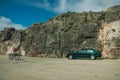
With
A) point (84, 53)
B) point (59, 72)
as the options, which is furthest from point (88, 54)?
point (59, 72)

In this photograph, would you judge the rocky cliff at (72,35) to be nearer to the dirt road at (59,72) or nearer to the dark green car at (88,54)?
the dark green car at (88,54)

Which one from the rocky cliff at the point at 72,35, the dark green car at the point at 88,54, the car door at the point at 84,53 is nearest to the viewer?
the dark green car at the point at 88,54

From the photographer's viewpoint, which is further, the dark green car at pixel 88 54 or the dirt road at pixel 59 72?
the dark green car at pixel 88 54

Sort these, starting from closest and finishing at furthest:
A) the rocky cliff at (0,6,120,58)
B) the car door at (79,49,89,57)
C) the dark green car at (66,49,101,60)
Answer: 1. the dark green car at (66,49,101,60)
2. the car door at (79,49,89,57)
3. the rocky cliff at (0,6,120,58)

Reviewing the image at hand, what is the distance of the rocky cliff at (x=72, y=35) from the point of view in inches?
1531

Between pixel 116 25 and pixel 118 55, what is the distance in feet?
17.1

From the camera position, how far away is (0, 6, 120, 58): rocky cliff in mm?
38884

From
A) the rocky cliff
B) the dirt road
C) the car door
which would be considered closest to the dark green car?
the car door

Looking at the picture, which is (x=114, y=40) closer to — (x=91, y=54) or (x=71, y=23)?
(x=91, y=54)

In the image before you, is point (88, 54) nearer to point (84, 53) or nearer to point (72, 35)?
point (84, 53)

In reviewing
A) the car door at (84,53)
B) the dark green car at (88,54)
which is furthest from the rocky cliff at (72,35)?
the car door at (84,53)

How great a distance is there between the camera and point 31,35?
48.7 meters

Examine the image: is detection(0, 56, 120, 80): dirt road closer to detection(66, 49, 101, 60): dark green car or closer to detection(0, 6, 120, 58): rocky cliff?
detection(66, 49, 101, 60): dark green car

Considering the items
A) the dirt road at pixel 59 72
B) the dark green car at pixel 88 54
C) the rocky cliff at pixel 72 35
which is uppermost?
the rocky cliff at pixel 72 35
